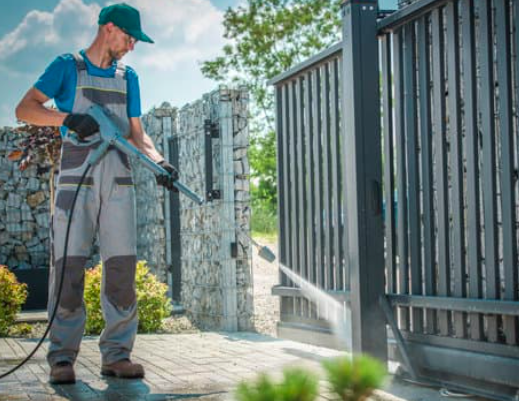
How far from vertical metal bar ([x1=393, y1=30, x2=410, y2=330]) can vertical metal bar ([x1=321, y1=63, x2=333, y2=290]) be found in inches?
36.7

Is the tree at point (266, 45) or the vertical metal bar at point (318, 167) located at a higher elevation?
the tree at point (266, 45)

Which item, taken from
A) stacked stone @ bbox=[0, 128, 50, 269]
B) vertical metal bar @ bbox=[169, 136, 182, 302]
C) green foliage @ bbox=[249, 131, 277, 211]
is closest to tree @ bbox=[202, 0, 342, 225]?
green foliage @ bbox=[249, 131, 277, 211]

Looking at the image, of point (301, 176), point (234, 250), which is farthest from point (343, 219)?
point (234, 250)

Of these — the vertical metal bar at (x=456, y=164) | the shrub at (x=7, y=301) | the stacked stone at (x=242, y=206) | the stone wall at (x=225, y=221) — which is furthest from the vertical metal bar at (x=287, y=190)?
the shrub at (x=7, y=301)

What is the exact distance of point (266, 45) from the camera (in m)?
23.4

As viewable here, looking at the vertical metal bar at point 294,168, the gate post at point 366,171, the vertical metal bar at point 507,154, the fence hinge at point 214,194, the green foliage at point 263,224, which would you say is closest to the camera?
the vertical metal bar at point 507,154

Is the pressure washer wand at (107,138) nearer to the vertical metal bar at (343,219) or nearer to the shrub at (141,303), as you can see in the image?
the vertical metal bar at (343,219)

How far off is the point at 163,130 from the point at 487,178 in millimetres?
6252

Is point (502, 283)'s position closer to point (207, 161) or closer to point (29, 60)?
point (207, 161)

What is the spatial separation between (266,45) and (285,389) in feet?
76.2

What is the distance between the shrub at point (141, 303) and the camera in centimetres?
705

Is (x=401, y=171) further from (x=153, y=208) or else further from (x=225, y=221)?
(x=153, y=208)

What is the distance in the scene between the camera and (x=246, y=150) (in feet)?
22.8

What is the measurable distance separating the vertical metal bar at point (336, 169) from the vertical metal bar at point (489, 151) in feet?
4.91
